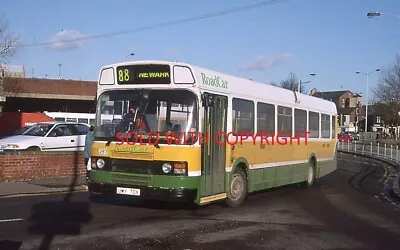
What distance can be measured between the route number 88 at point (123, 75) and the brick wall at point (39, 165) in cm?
689

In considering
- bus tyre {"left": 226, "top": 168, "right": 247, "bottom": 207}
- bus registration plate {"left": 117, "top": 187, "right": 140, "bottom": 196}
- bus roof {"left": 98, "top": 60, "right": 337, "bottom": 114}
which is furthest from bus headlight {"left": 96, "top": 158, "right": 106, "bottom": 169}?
bus tyre {"left": 226, "top": 168, "right": 247, "bottom": 207}

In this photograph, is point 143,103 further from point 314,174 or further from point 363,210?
point 314,174

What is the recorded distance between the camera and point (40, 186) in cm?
1506

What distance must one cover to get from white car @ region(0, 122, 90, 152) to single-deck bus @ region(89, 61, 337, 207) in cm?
888

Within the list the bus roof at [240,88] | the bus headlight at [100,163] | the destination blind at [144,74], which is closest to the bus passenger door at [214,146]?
the bus roof at [240,88]

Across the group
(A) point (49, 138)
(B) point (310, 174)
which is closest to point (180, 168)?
(B) point (310, 174)

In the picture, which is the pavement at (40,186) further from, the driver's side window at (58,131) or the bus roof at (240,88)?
the bus roof at (240,88)

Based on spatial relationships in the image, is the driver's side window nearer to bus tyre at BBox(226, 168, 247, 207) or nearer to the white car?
the white car

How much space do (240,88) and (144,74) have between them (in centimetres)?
255

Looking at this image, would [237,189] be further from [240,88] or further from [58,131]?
[58,131]

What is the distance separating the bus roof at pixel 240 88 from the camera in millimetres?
10159

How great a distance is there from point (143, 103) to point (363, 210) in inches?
229

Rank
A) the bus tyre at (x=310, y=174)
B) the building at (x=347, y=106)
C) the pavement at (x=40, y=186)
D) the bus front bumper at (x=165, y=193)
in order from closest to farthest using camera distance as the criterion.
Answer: the bus front bumper at (x=165, y=193)
the pavement at (x=40, y=186)
the bus tyre at (x=310, y=174)
the building at (x=347, y=106)

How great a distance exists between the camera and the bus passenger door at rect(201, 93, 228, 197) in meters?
10.1
